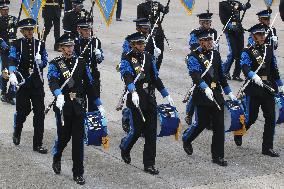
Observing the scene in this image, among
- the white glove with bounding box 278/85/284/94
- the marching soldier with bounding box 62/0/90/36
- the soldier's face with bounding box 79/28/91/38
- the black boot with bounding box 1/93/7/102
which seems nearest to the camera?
the white glove with bounding box 278/85/284/94

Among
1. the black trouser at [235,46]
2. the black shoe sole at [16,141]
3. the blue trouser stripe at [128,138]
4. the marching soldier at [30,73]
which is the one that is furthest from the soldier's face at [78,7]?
the blue trouser stripe at [128,138]

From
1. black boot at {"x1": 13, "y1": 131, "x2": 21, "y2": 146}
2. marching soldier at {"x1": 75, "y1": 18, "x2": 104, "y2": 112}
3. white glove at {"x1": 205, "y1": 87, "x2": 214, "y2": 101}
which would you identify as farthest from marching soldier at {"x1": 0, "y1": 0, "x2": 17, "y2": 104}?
white glove at {"x1": 205, "y1": 87, "x2": 214, "y2": 101}

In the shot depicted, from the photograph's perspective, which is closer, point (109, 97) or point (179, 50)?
point (109, 97)

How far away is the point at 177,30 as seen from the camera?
25.0 m

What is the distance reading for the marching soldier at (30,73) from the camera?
12.0 metres

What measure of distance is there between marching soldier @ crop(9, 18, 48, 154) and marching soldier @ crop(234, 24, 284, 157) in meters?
3.42

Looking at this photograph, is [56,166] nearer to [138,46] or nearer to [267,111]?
[138,46]

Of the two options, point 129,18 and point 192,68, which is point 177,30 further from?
point 192,68

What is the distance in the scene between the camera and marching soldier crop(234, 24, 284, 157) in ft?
39.3

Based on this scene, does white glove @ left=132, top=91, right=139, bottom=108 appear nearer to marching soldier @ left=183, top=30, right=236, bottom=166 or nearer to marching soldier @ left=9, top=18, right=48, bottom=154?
marching soldier @ left=183, top=30, right=236, bottom=166

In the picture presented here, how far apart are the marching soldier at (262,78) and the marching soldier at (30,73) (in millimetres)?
3421

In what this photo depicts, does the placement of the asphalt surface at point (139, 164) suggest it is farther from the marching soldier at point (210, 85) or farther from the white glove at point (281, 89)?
the white glove at point (281, 89)

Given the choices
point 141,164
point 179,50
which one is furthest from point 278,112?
point 179,50

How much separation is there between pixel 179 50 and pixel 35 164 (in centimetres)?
1079
